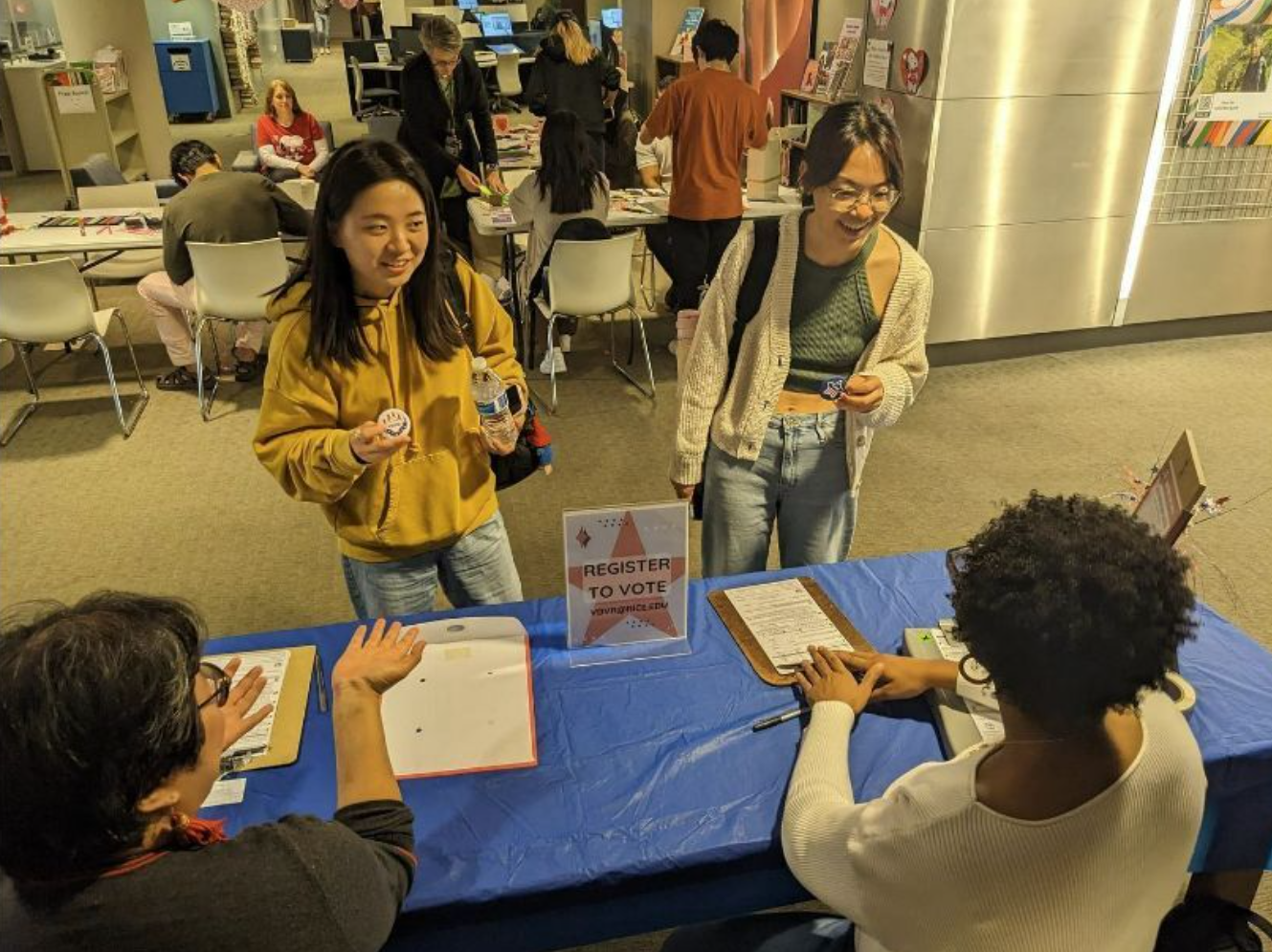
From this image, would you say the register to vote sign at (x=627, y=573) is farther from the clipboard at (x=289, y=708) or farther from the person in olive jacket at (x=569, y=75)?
the person in olive jacket at (x=569, y=75)

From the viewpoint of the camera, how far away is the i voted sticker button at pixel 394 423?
1.53 m

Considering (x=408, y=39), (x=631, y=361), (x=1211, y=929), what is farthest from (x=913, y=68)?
(x=408, y=39)

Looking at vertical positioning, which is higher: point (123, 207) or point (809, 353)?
point (809, 353)

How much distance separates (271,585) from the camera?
10.1 ft

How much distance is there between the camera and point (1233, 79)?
4547mm

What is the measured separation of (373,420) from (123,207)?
4267 mm

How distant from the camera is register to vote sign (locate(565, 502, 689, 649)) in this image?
59.7 inches

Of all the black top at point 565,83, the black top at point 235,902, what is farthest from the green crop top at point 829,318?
the black top at point 565,83

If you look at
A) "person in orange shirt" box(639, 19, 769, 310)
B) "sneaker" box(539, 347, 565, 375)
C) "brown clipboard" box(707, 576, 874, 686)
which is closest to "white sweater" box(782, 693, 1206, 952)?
"brown clipboard" box(707, 576, 874, 686)

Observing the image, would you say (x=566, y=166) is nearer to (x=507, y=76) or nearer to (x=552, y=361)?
(x=552, y=361)

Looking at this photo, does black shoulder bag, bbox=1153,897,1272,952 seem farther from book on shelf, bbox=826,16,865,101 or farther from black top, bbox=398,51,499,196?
black top, bbox=398,51,499,196

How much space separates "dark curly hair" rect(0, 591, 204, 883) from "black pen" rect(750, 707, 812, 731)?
0.83m

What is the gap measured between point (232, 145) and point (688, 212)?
25.0 feet

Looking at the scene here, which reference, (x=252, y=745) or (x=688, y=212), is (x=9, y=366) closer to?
(x=688, y=212)
